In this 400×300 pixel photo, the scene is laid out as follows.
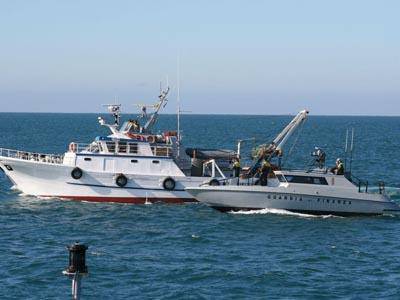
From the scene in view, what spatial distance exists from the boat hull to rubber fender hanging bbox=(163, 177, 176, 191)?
11.7ft

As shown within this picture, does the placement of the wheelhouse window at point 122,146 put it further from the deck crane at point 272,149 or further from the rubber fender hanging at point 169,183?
the deck crane at point 272,149

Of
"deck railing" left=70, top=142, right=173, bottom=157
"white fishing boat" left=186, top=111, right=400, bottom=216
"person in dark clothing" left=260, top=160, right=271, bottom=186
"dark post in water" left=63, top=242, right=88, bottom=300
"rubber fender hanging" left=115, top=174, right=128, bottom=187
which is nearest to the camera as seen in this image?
"dark post in water" left=63, top=242, right=88, bottom=300

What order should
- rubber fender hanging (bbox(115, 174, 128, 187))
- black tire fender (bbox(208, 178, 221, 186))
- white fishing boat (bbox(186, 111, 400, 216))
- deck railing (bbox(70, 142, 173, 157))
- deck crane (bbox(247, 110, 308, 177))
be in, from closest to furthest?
white fishing boat (bbox(186, 111, 400, 216)) < deck crane (bbox(247, 110, 308, 177)) < black tire fender (bbox(208, 178, 221, 186)) < rubber fender hanging (bbox(115, 174, 128, 187)) < deck railing (bbox(70, 142, 173, 157))

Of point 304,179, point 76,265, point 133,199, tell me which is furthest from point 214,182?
point 76,265

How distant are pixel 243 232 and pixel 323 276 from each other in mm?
8736

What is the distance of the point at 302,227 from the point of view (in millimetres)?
39500

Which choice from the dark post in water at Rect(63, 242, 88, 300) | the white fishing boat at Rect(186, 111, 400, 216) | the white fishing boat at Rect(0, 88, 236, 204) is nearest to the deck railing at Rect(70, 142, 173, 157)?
the white fishing boat at Rect(0, 88, 236, 204)

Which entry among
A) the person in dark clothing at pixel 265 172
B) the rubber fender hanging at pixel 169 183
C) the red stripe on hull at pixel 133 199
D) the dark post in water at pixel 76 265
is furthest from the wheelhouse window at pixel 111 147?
the dark post in water at pixel 76 265

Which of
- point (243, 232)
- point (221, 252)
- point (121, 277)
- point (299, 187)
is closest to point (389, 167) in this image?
point (299, 187)

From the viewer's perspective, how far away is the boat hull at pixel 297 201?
42250 mm

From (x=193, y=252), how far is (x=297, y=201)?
9867 mm

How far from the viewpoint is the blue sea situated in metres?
28.0

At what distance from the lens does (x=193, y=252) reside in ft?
112

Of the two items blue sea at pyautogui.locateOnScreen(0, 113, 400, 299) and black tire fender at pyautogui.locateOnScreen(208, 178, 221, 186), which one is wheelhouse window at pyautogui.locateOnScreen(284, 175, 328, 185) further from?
black tire fender at pyautogui.locateOnScreen(208, 178, 221, 186)
